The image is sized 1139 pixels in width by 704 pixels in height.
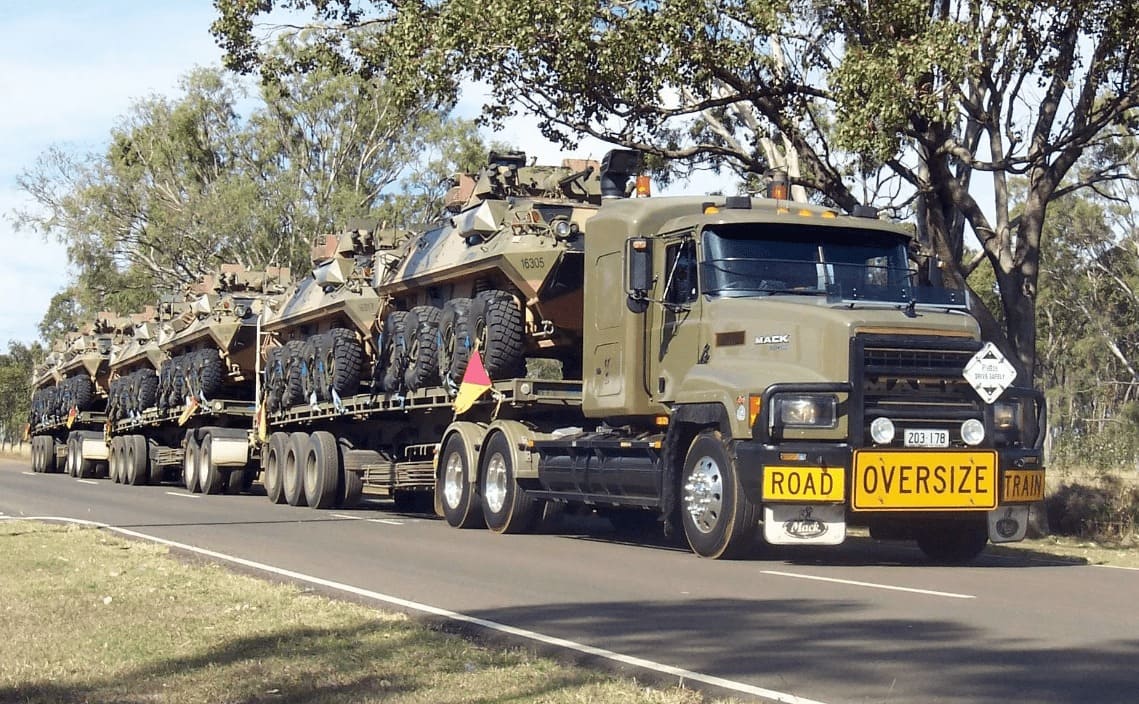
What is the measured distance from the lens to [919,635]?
8.48 m

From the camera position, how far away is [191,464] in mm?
29922

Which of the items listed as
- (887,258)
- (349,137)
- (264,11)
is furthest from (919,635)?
(349,137)

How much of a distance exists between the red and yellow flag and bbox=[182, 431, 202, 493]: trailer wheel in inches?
525

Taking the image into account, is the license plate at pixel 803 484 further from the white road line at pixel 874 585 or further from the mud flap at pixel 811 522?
the white road line at pixel 874 585

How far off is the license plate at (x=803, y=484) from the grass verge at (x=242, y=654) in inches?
155

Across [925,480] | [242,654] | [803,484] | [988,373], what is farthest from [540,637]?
[988,373]

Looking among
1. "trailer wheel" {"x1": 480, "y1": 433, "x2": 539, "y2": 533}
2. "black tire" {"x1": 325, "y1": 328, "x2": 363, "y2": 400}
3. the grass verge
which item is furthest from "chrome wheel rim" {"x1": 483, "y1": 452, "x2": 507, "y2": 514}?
the grass verge

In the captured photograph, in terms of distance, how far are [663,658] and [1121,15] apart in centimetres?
1101

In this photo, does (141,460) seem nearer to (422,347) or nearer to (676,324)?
(422,347)

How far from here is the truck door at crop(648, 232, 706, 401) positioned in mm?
13891

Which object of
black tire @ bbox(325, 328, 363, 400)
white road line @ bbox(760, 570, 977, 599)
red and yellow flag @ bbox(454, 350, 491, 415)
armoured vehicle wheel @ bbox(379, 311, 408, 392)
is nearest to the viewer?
white road line @ bbox(760, 570, 977, 599)

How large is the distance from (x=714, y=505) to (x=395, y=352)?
792cm

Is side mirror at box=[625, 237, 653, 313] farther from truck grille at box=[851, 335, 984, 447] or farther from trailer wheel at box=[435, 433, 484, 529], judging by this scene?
trailer wheel at box=[435, 433, 484, 529]

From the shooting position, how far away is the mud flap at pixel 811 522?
1254 centimetres
